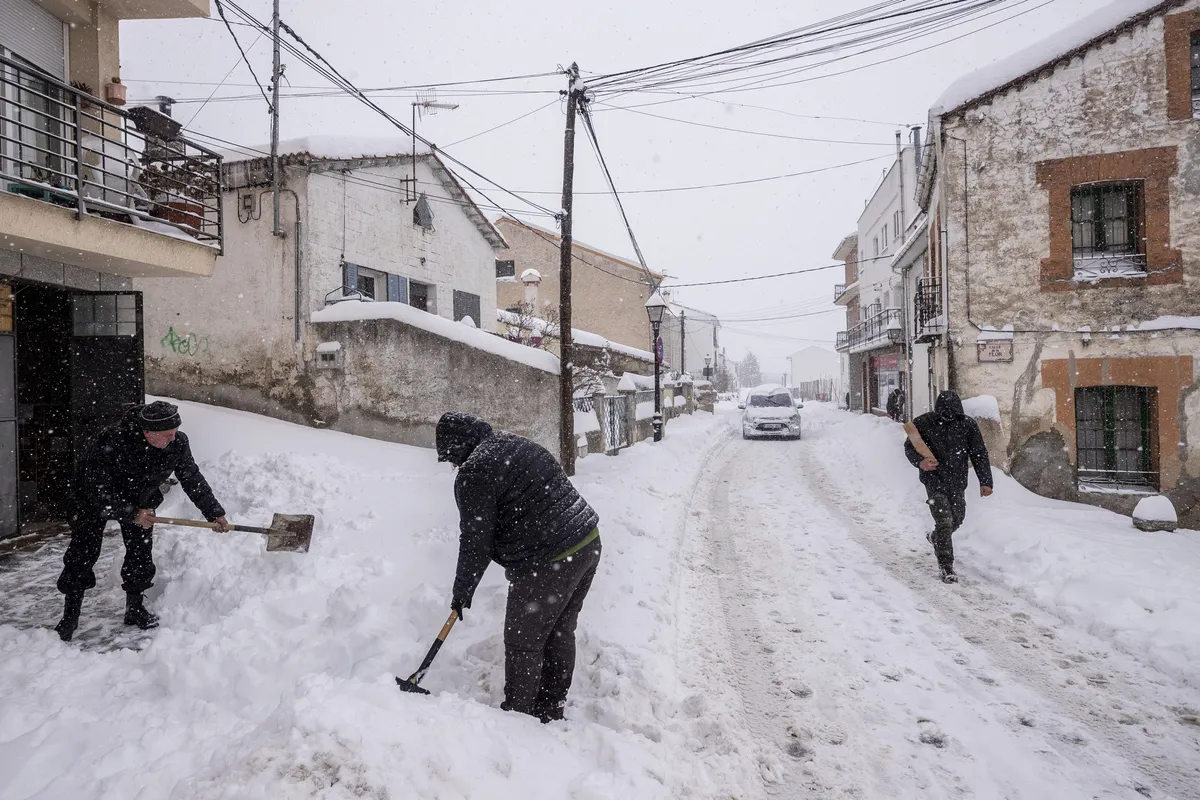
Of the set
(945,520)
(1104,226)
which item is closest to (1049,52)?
(1104,226)

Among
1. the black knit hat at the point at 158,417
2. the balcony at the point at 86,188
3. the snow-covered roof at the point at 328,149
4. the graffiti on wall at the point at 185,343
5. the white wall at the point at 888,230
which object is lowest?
the black knit hat at the point at 158,417

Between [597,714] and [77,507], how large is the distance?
4016 mm

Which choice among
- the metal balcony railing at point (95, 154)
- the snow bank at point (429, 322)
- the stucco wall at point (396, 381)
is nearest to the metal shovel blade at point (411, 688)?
the metal balcony railing at point (95, 154)

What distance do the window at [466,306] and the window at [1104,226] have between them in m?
12.7

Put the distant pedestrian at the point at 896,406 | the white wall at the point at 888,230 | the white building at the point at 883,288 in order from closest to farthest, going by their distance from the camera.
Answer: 1. the distant pedestrian at the point at 896,406
2. the white building at the point at 883,288
3. the white wall at the point at 888,230

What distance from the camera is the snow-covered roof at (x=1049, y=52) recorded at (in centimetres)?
954

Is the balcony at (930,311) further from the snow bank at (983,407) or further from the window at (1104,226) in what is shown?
the window at (1104,226)

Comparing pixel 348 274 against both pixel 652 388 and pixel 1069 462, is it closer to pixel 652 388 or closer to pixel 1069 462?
pixel 652 388

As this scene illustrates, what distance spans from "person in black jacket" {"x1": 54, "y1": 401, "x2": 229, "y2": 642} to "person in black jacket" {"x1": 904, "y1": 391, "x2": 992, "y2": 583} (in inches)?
245

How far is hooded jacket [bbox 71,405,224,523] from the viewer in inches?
171

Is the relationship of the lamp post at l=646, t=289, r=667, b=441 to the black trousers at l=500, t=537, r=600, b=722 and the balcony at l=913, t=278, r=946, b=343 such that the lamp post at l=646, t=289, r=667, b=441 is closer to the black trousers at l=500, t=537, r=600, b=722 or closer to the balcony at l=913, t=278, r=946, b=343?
the balcony at l=913, t=278, r=946, b=343

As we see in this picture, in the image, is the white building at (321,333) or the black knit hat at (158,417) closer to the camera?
the black knit hat at (158,417)

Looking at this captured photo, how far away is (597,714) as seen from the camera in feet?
11.0

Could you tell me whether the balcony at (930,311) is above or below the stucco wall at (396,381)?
above
